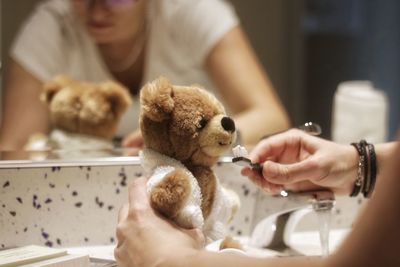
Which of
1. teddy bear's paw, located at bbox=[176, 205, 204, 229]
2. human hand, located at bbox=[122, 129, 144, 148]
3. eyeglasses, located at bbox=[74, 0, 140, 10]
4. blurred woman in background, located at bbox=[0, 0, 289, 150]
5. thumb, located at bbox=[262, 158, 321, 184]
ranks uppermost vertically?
eyeglasses, located at bbox=[74, 0, 140, 10]

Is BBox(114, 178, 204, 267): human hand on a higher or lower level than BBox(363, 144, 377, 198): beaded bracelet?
lower

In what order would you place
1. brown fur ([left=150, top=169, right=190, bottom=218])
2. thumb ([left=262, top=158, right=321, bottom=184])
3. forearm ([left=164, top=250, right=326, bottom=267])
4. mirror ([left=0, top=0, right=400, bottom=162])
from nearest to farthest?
1. forearm ([left=164, top=250, right=326, bottom=267])
2. brown fur ([left=150, top=169, right=190, bottom=218])
3. thumb ([left=262, top=158, right=321, bottom=184])
4. mirror ([left=0, top=0, right=400, bottom=162])

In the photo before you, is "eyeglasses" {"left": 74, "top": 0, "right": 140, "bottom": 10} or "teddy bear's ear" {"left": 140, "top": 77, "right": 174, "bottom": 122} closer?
"teddy bear's ear" {"left": 140, "top": 77, "right": 174, "bottom": 122}

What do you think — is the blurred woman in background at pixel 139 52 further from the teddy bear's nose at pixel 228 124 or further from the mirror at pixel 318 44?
the teddy bear's nose at pixel 228 124

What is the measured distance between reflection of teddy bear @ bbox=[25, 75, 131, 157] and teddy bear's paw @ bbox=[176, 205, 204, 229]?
0.81ft

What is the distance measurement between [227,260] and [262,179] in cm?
24

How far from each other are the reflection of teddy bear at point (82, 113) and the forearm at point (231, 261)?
1.07ft

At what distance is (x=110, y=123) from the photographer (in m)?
0.77

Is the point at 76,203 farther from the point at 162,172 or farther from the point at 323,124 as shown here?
the point at 323,124

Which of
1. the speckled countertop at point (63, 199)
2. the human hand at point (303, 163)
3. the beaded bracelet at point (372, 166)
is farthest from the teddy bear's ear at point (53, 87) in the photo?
the beaded bracelet at point (372, 166)

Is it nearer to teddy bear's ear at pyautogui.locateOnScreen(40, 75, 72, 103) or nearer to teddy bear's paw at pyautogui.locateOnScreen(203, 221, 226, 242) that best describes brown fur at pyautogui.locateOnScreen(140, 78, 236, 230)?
teddy bear's paw at pyautogui.locateOnScreen(203, 221, 226, 242)

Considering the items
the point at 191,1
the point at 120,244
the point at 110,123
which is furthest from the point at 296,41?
the point at 120,244

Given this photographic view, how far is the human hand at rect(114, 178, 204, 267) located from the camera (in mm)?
448

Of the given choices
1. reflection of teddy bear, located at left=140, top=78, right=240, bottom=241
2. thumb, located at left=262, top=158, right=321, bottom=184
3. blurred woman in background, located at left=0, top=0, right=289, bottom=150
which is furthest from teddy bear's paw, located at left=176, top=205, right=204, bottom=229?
blurred woman in background, located at left=0, top=0, right=289, bottom=150
